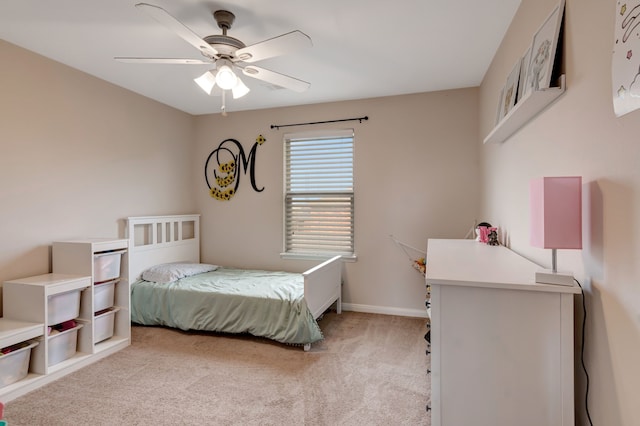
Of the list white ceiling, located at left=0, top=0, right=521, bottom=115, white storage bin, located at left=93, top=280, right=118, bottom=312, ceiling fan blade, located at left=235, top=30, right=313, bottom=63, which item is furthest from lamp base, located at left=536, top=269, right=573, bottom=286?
white storage bin, located at left=93, top=280, right=118, bottom=312

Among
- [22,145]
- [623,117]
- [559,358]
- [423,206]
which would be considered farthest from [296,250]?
[623,117]

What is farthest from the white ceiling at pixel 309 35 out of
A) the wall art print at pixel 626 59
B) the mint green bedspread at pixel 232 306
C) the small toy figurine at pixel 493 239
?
the mint green bedspread at pixel 232 306

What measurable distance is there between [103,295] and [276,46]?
2493 millimetres

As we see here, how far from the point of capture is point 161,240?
12.6ft

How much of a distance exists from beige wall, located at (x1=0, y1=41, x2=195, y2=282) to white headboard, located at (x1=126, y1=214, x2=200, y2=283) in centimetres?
14

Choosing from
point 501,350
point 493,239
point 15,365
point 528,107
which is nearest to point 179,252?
point 15,365

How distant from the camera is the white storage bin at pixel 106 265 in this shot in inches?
106

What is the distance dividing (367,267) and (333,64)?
2.18 metres

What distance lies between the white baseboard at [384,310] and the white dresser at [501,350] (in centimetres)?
237

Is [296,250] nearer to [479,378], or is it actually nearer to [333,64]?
[333,64]

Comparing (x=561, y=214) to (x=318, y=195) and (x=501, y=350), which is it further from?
(x=318, y=195)

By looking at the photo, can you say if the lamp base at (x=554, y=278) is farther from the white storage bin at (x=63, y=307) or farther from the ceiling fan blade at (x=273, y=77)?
the white storage bin at (x=63, y=307)

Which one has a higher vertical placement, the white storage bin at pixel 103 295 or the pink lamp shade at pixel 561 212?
the pink lamp shade at pixel 561 212

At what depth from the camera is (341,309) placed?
3.78 meters
